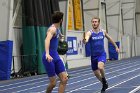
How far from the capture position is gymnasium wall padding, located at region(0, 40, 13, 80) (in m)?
16.3

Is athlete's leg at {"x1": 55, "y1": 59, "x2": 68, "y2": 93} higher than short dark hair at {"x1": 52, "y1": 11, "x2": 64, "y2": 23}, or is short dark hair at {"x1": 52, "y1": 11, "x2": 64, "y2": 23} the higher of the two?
short dark hair at {"x1": 52, "y1": 11, "x2": 64, "y2": 23}

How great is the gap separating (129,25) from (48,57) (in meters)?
35.3

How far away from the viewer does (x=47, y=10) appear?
19766 mm

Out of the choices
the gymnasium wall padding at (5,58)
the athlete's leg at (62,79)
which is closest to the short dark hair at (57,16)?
the athlete's leg at (62,79)

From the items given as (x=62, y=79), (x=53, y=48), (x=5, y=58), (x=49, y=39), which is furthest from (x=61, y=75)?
(x=5, y=58)

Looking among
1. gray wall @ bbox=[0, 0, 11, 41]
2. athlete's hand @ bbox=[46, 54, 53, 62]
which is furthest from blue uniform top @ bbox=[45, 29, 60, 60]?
gray wall @ bbox=[0, 0, 11, 41]

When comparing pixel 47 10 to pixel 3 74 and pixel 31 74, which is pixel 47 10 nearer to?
pixel 31 74

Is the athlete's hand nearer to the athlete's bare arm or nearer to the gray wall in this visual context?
the athlete's bare arm

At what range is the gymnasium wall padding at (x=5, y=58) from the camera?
53.6 ft

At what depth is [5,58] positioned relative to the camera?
16.5 m

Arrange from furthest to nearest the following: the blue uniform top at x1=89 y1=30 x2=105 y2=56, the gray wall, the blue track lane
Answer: the gray wall
the blue track lane
the blue uniform top at x1=89 y1=30 x2=105 y2=56

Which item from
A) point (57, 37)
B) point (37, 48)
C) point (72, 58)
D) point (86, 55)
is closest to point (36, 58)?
point (37, 48)

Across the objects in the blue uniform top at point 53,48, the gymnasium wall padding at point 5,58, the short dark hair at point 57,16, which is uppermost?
the short dark hair at point 57,16

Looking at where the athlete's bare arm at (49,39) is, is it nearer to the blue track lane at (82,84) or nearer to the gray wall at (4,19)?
the blue track lane at (82,84)
